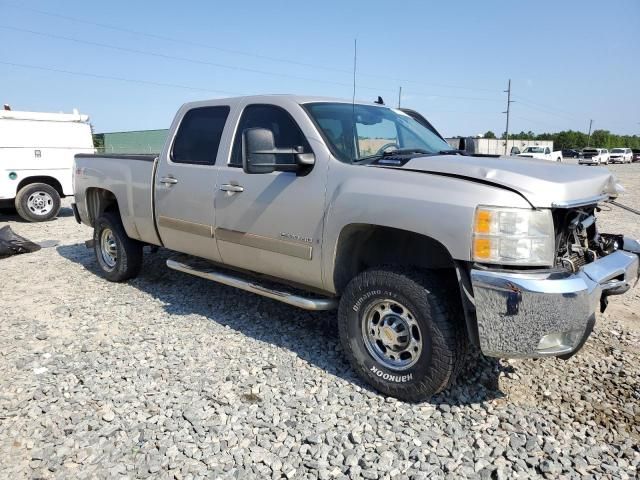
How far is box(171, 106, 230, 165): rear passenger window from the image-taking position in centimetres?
444

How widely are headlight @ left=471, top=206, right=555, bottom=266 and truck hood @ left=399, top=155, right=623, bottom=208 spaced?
0.32 ft

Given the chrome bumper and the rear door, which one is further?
the rear door

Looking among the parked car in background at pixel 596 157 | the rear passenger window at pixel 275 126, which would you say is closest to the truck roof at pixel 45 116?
the rear passenger window at pixel 275 126

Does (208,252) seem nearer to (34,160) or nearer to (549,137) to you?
(34,160)

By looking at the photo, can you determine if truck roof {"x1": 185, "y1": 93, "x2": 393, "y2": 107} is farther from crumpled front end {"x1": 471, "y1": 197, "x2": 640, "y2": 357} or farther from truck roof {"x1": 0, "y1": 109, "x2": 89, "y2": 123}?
truck roof {"x1": 0, "y1": 109, "x2": 89, "y2": 123}

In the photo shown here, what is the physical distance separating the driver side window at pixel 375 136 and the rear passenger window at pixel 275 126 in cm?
43

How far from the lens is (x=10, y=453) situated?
8.89 ft

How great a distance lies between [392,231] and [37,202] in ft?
33.0

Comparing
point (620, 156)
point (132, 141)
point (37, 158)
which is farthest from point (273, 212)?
point (620, 156)

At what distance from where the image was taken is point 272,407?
3.13 meters

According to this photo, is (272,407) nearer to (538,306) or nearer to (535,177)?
(538,306)

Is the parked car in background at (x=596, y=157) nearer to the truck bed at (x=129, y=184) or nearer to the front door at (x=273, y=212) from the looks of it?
the truck bed at (x=129, y=184)

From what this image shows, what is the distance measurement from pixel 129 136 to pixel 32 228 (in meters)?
21.1

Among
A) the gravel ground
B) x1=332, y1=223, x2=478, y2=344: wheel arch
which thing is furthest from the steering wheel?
the gravel ground
